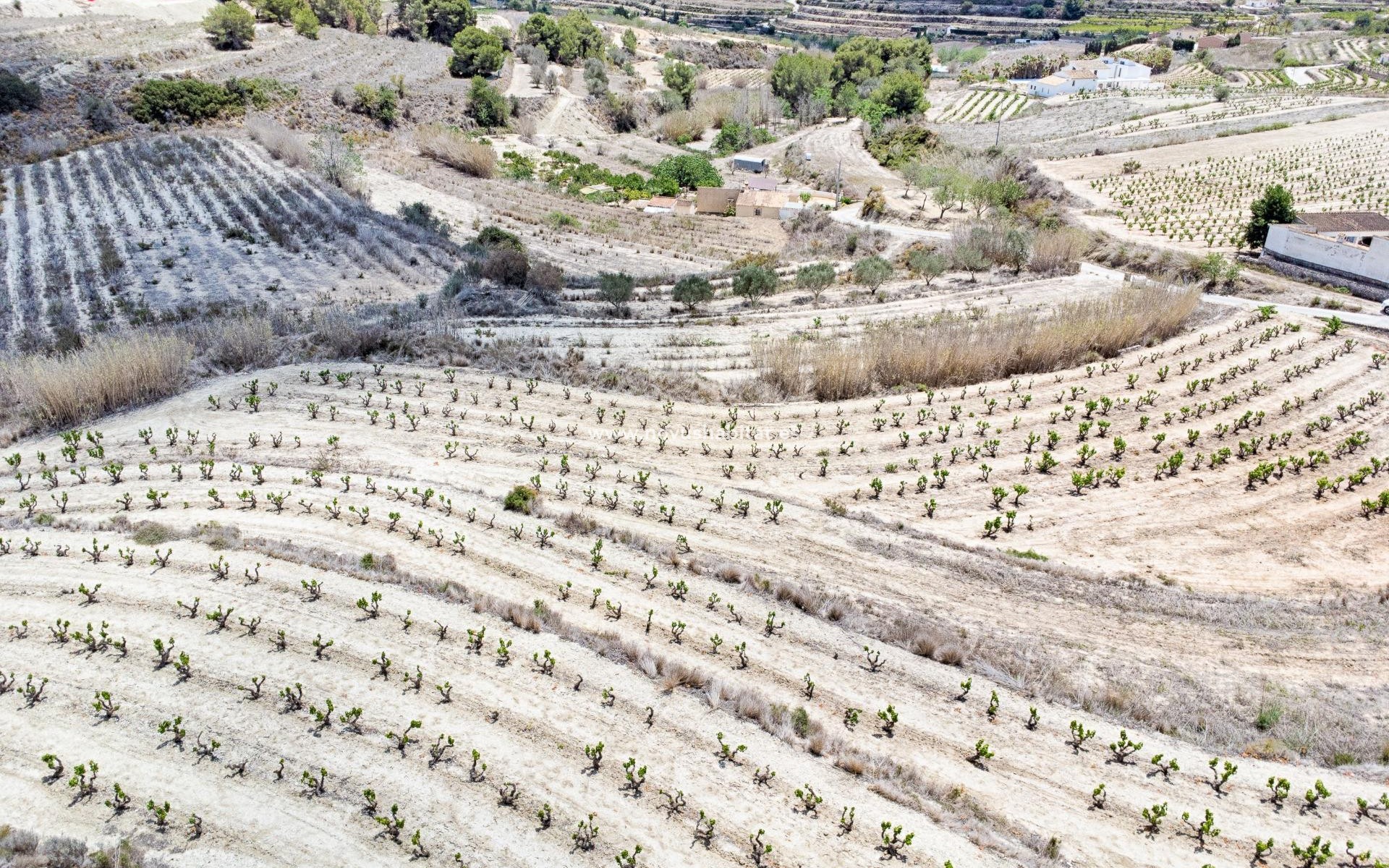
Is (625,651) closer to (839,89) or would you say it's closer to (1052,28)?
(839,89)

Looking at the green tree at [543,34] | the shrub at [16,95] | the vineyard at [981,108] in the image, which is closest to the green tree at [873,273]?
the shrub at [16,95]

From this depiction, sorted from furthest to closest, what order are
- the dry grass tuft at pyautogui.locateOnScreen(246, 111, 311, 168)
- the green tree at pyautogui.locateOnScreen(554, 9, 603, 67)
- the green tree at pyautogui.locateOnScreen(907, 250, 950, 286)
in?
the green tree at pyautogui.locateOnScreen(554, 9, 603, 67) → the dry grass tuft at pyautogui.locateOnScreen(246, 111, 311, 168) → the green tree at pyautogui.locateOnScreen(907, 250, 950, 286)

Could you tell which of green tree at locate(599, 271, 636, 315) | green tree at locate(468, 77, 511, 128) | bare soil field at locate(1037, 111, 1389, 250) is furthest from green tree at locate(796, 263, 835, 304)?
green tree at locate(468, 77, 511, 128)

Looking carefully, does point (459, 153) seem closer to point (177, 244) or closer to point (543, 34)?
point (177, 244)

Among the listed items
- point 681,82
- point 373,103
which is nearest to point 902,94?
point 681,82

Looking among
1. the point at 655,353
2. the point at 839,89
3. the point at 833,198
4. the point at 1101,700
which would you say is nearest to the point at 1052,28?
the point at 839,89

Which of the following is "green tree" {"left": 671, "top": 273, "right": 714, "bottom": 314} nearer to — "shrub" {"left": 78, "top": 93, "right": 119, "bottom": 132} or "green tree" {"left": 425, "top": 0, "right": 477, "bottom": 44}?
"shrub" {"left": 78, "top": 93, "right": 119, "bottom": 132}
